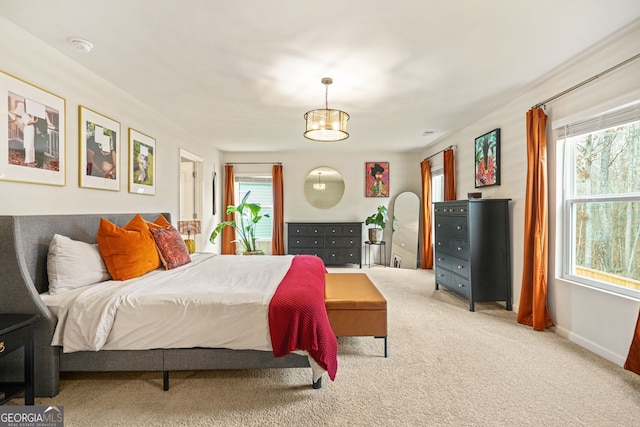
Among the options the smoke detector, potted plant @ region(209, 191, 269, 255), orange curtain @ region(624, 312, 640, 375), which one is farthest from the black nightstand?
potted plant @ region(209, 191, 269, 255)

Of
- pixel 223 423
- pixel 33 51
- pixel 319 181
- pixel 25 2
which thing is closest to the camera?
pixel 223 423

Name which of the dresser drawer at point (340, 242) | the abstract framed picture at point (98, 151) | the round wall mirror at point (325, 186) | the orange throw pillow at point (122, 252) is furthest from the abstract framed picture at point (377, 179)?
the orange throw pillow at point (122, 252)

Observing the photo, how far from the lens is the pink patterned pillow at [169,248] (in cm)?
293

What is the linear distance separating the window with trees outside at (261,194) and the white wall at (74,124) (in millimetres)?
2528

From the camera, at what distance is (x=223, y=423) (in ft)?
5.65

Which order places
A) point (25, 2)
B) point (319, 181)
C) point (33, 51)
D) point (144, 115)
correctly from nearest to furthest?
point (25, 2) → point (33, 51) → point (144, 115) → point (319, 181)

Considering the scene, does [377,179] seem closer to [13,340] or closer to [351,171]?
[351,171]

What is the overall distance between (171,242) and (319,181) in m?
4.11

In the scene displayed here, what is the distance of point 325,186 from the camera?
22.4ft

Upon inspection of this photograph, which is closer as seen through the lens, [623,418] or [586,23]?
[623,418]

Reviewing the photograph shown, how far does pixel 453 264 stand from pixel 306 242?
295cm

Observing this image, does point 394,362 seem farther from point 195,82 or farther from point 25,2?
point 25,2

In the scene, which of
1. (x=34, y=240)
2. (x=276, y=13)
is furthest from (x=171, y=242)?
(x=276, y=13)

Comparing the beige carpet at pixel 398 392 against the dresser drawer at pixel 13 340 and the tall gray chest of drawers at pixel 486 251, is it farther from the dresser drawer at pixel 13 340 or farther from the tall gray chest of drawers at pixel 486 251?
the tall gray chest of drawers at pixel 486 251
